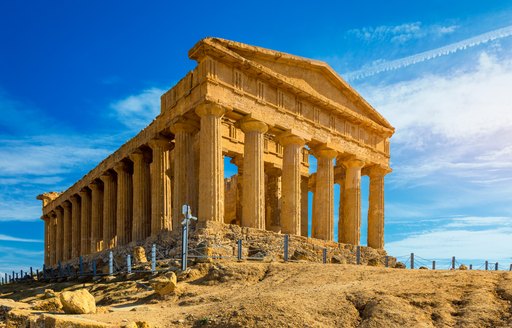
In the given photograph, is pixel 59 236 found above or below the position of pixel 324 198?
below

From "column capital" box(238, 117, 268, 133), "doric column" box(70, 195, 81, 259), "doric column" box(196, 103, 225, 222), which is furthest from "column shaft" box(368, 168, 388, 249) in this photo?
"doric column" box(70, 195, 81, 259)

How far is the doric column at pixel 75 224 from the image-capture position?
43741 mm

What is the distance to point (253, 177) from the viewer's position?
2627cm

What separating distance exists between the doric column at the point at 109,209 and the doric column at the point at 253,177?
48.0 ft

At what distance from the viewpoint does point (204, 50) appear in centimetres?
2427

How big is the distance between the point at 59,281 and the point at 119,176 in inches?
434

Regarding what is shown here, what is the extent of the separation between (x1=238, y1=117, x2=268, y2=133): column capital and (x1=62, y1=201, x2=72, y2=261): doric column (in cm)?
2762

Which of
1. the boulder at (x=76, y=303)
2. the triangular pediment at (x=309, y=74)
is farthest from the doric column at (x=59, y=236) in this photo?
the boulder at (x=76, y=303)

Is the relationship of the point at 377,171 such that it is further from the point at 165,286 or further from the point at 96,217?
the point at 165,286

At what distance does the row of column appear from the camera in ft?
79.7

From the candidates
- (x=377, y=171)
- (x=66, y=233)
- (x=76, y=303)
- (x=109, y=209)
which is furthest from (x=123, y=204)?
(x=76, y=303)

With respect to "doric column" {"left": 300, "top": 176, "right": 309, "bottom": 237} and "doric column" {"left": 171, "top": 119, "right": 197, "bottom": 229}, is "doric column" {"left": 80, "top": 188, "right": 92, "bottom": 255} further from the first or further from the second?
"doric column" {"left": 171, "top": 119, "right": 197, "bottom": 229}

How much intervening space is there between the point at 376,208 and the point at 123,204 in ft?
60.4

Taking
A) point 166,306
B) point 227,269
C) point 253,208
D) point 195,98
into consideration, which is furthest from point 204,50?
point 166,306
